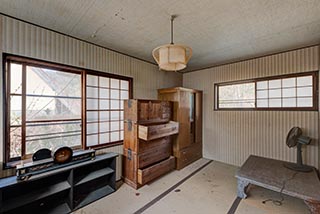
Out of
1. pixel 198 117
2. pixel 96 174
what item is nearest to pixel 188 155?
pixel 198 117

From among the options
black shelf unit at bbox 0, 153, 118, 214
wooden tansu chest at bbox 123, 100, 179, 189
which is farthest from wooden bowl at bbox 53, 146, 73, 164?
wooden tansu chest at bbox 123, 100, 179, 189

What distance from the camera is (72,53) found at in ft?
8.11

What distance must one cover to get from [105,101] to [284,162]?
380cm

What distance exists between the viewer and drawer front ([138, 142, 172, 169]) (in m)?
2.85

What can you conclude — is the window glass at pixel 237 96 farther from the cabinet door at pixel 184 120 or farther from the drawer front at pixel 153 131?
the drawer front at pixel 153 131

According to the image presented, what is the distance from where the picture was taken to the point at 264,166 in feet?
9.25

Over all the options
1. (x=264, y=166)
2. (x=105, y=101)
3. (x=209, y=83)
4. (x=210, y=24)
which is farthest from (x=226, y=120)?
(x=105, y=101)

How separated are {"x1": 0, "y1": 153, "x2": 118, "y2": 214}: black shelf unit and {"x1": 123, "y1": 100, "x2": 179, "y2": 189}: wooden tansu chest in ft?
1.12

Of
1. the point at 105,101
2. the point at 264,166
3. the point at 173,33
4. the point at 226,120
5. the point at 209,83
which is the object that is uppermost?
the point at 173,33

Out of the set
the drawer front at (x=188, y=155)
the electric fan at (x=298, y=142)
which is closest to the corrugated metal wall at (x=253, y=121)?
the drawer front at (x=188, y=155)

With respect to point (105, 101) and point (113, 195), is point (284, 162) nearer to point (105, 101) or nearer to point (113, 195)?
point (113, 195)

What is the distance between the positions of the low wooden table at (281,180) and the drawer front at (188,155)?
1.35m

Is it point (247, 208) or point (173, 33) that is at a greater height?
point (173, 33)

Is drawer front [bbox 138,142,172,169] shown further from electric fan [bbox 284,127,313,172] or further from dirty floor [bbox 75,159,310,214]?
electric fan [bbox 284,127,313,172]
